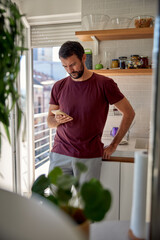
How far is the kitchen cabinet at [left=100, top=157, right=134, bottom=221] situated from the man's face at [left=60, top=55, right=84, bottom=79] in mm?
776

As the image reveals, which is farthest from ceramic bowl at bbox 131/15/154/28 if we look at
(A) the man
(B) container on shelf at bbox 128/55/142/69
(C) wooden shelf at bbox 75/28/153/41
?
(A) the man

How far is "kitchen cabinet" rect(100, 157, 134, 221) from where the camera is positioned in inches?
83.5

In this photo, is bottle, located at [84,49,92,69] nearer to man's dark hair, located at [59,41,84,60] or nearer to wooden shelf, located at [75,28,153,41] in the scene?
wooden shelf, located at [75,28,153,41]

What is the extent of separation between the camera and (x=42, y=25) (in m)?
3.17

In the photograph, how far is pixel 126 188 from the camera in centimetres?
214

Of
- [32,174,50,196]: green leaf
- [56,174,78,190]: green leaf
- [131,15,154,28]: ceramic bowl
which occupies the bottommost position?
[32,174,50,196]: green leaf

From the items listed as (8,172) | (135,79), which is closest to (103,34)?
(135,79)

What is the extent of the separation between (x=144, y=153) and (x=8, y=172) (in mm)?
2574

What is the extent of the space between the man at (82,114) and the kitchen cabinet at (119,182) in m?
0.24

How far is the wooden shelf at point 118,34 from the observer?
240 cm

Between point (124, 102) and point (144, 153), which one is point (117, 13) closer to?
point (124, 102)

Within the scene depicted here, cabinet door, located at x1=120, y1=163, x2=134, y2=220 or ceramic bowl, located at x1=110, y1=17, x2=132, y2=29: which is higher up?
ceramic bowl, located at x1=110, y1=17, x2=132, y2=29

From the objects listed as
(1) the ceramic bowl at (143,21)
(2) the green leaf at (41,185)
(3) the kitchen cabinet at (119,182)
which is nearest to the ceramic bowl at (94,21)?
(1) the ceramic bowl at (143,21)

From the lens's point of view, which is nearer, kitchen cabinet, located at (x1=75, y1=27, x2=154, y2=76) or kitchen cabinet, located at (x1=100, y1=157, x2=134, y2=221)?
kitchen cabinet, located at (x1=100, y1=157, x2=134, y2=221)
